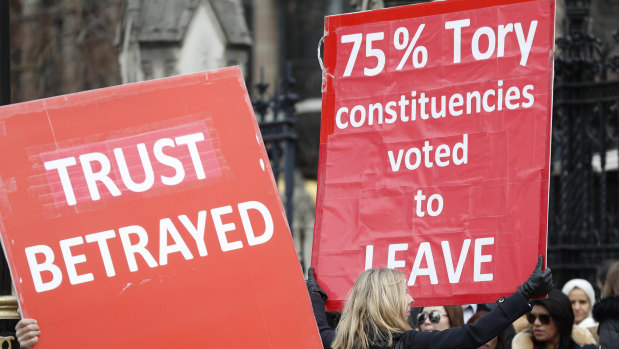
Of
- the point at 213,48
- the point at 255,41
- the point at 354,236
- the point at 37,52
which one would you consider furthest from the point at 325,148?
the point at 255,41

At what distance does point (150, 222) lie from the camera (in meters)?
4.88

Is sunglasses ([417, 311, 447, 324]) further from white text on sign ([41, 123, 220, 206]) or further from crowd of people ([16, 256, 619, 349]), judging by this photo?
white text on sign ([41, 123, 220, 206])

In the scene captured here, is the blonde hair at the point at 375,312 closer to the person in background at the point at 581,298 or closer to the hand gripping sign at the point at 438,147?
the hand gripping sign at the point at 438,147

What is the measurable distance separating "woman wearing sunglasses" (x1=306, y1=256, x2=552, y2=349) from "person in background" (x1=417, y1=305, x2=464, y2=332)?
178 centimetres

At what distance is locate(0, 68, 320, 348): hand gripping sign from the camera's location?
477cm

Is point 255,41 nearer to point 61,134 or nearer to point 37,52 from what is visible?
point 37,52

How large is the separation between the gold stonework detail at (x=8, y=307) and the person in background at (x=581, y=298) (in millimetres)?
4042

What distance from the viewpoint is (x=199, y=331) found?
15.8 feet

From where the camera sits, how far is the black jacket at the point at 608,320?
6.13m

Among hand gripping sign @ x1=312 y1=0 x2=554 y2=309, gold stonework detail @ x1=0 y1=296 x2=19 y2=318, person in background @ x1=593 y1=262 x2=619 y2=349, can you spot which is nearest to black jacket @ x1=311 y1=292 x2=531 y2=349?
hand gripping sign @ x1=312 y1=0 x2=554 y2=309

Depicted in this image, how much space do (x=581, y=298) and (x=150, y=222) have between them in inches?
169

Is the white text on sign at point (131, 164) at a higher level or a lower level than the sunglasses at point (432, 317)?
higher

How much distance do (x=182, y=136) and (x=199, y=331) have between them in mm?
742

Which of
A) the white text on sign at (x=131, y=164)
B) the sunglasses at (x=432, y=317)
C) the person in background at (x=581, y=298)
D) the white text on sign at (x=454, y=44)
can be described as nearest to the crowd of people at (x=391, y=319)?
the white text on sign at (x=131, y=164)
